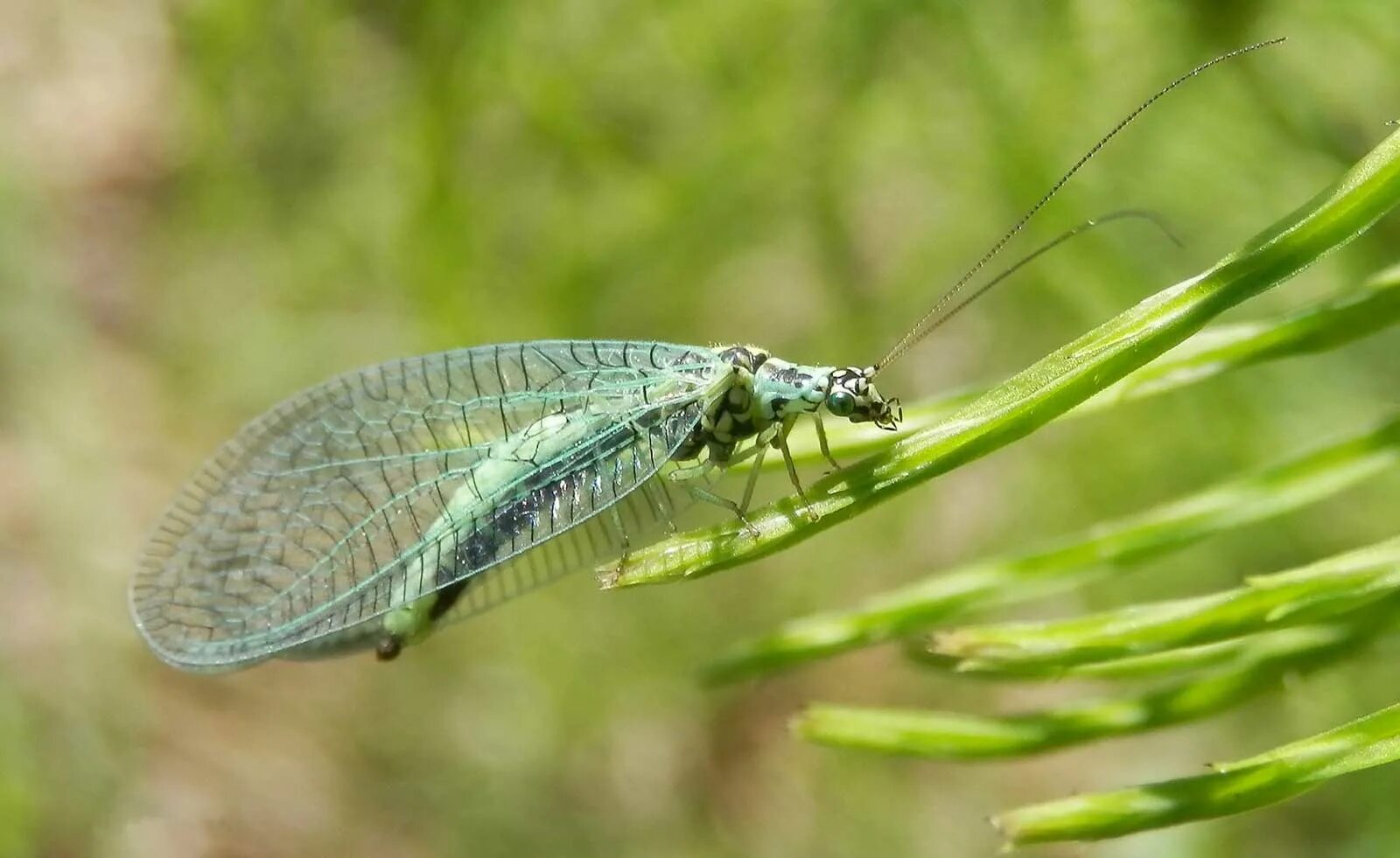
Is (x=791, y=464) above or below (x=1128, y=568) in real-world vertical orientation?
above

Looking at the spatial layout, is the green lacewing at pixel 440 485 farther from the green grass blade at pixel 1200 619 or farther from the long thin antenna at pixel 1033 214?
the green grass blade at pixel 1200 619

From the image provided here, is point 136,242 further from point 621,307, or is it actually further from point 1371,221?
point 1371,221

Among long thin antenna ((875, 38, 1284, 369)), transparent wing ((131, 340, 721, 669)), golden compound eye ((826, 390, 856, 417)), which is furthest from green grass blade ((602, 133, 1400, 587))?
transparent wing ((131, 340, 721, 669))

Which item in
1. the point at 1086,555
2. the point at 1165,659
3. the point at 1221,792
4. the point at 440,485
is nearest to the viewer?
the point at 1221,792

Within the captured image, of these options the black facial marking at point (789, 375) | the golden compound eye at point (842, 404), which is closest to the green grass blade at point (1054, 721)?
the golden compound eye at point (842, 404)

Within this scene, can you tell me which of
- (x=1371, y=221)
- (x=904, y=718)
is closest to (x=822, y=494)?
(x=904, y=718)

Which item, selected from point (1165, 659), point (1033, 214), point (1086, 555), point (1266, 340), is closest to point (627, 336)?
point (1033, 214)

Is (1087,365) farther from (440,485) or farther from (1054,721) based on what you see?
(440,485)
